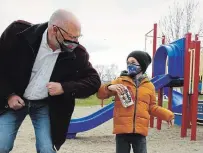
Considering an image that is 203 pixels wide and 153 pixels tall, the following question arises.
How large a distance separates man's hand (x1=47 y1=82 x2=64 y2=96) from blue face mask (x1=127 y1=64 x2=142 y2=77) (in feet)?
4.59

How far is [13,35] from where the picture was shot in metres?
2.99

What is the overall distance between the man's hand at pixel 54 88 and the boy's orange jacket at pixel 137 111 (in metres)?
1.02

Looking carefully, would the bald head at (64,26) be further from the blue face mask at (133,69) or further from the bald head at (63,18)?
the blue face mask at (133,69)

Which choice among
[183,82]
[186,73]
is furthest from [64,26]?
[183,82]

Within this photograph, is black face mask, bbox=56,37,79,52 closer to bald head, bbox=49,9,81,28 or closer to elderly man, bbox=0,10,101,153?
elderly man, bbox=0,10,101,153

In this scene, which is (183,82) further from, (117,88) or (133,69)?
(117,88)

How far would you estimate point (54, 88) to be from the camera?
2891mm

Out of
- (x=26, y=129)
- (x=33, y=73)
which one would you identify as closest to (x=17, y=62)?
(x=33, y=73)

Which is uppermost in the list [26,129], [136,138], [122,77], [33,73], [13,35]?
[13,35]

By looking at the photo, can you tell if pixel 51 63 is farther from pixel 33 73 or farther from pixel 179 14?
pixel 179 14

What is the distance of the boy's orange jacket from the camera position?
13.1 ft

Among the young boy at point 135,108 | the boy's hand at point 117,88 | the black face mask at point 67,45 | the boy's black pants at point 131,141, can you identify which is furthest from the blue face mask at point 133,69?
the black face mask at point 67,45

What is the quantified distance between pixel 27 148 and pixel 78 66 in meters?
3.80

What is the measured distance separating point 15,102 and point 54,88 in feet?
1.07
